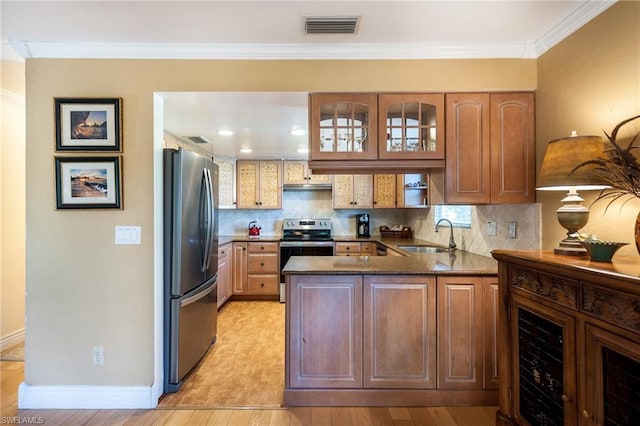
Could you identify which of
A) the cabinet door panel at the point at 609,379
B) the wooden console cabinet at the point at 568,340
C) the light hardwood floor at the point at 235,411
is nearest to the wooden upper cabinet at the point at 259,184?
the light hardwood floor at the point at 235,411

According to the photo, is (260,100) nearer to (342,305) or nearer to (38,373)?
(342,305)

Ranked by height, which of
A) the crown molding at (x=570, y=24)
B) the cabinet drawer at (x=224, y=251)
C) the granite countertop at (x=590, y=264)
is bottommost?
the cabinet drawer at (x=224, y=251)

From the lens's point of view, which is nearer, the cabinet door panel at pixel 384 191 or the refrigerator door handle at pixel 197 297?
the refrigerator door handle at pixel 197 297

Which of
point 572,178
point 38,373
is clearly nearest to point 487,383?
point 572,178

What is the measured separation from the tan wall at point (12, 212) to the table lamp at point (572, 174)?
14.2ft

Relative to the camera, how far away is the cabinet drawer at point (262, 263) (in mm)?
4590

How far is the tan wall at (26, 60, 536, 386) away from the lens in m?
2.08

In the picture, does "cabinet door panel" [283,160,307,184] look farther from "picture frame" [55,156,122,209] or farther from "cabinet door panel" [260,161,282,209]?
"picture frame" [55,156,122,209]

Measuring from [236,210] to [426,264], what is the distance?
3692mm

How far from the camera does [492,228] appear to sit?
8.55 ft

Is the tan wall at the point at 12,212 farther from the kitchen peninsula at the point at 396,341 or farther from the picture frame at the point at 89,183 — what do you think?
the kitchen peninsula at the point at 396,341

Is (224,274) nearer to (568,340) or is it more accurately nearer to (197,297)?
(197,297)

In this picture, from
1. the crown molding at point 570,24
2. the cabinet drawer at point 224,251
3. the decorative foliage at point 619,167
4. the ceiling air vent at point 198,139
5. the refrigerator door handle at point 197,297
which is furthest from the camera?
the cabinet drawer at point 224,251

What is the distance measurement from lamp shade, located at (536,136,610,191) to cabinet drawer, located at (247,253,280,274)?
3701 millimetres
